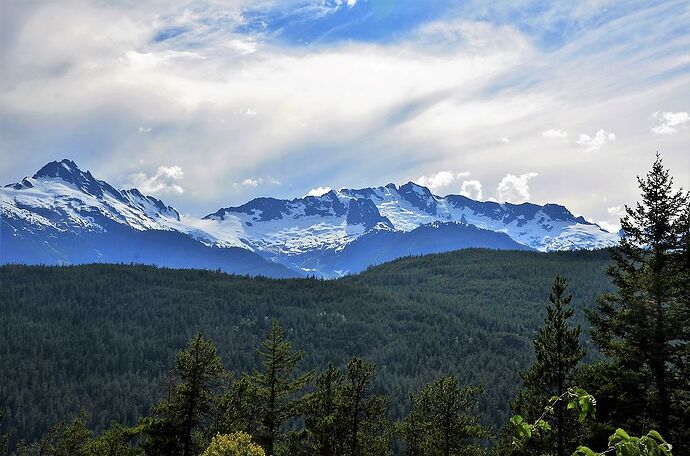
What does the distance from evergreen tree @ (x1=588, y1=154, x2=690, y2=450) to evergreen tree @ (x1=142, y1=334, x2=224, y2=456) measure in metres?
24.5

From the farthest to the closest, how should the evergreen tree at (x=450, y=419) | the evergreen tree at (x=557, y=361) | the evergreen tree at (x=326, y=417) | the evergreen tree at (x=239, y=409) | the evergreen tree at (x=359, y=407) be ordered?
the evergreen tree at (x=359, y=407), the evergreen tree at (x=450, y=419), the evergreen tree at (x=326, y=417), the evergreen tree at (x=239, y=409), the evergreen tree at (x=557, y=361)

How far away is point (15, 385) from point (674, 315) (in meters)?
219

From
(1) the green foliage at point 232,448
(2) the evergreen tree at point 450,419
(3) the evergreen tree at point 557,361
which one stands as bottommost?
(2) the evergreen tree at point 450,419

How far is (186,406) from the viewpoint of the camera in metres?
36.1

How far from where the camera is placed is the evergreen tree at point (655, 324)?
2639 cm

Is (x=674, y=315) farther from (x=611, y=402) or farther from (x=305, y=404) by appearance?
(x=305, y=404)

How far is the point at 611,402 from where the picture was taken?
99.6 ft

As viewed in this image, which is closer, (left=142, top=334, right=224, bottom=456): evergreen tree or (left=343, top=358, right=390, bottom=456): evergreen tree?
(left=142, top=334, right=224, bottom=456): evergreen tree

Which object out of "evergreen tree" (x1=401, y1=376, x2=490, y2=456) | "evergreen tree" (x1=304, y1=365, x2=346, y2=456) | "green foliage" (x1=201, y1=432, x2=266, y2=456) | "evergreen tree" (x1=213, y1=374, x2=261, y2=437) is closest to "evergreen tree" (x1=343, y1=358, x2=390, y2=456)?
"evergreen tree" (x1=304, y1=365, x2=346, y2=456)

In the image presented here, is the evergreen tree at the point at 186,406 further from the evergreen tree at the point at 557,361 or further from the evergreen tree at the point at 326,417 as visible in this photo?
the evergreen tree at the point at 557,361

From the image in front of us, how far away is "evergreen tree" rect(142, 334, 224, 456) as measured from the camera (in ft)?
118

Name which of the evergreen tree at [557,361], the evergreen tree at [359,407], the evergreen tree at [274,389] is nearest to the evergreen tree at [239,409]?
the evergreen tree at [274,389]

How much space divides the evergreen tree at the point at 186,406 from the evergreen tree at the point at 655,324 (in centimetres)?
2453

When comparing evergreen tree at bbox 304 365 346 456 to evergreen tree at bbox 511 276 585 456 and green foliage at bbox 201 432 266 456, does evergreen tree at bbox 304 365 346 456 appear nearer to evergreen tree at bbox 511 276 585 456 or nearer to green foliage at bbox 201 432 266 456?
green foliage at bbox 201 432 266 456
